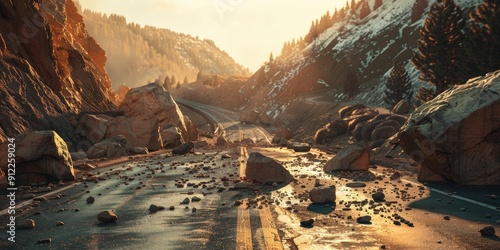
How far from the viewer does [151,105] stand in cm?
3969

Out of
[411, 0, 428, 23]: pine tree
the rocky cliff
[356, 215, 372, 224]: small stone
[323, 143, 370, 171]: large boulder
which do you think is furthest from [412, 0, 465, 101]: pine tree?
[411, 0, 428, 23]: pine tree

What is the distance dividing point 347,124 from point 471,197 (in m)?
37.7

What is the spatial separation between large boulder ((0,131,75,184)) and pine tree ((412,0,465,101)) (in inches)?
1708

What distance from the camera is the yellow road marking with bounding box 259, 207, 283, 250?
6334mm

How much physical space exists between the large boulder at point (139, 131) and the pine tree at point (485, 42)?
29709 millimetres

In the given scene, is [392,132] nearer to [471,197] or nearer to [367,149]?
[367,149]

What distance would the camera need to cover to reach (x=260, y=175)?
14.0 metres

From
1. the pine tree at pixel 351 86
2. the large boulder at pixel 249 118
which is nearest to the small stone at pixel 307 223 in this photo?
the large boulder at pixel 249 118

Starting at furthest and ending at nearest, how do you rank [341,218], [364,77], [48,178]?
1. [364,77]
2. [48,178]
3. [341,218]

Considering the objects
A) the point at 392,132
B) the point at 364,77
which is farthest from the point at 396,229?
the point at 364,77

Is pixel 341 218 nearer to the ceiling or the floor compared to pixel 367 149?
nearer to the floor

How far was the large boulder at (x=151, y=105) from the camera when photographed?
3891 cm

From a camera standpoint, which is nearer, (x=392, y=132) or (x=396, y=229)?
(x=396, y=229)

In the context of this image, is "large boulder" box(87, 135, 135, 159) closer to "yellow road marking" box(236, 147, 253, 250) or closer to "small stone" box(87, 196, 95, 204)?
"small stone" box(87, 196, 95, 204)
